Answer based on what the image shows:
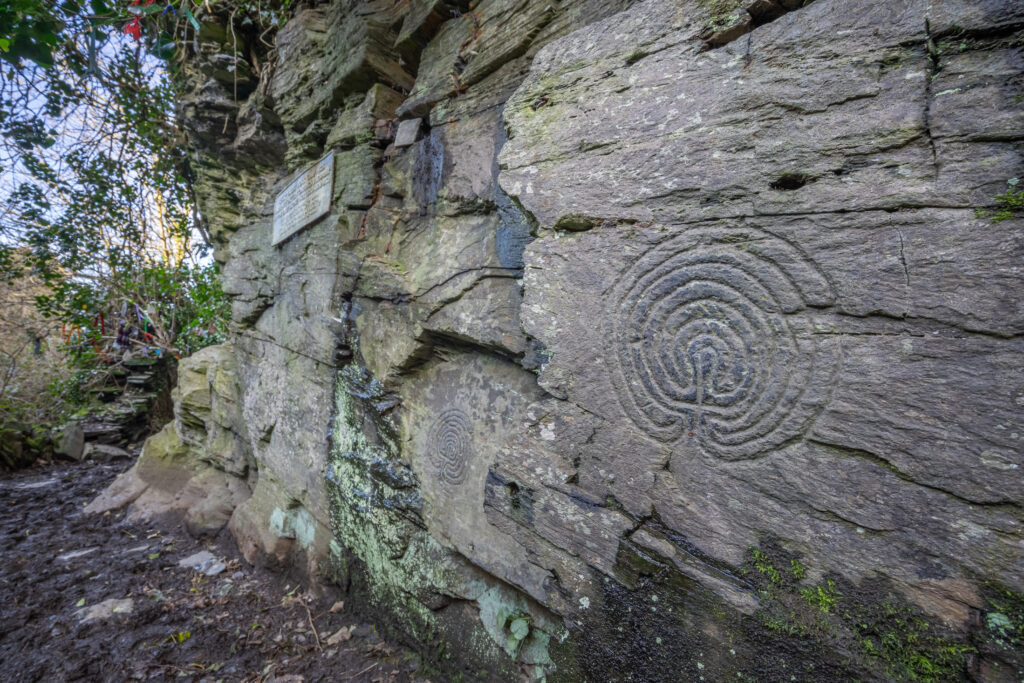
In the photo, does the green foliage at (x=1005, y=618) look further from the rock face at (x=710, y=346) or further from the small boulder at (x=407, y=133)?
the small boulder at (x=407, y=133)

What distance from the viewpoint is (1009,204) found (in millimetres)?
944

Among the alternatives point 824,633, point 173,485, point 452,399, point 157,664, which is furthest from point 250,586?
point 824,633

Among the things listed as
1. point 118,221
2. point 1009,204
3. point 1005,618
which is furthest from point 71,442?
point 1009,204

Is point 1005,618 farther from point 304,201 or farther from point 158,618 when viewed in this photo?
point 158,618

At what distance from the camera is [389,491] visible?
2613mm

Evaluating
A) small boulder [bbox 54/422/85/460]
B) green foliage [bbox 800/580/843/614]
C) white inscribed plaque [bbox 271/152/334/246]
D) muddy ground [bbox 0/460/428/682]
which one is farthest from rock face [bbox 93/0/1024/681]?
small boulder [bbox 54/422/85/460]

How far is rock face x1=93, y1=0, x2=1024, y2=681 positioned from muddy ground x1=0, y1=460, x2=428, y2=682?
1.60 feet

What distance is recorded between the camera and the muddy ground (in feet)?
8.28

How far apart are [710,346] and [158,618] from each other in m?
3.83

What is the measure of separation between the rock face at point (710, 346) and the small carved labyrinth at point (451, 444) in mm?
15

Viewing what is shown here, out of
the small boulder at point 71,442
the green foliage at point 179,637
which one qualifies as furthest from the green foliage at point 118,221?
the green foliage at point 179,637

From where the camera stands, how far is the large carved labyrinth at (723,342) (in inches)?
45.8

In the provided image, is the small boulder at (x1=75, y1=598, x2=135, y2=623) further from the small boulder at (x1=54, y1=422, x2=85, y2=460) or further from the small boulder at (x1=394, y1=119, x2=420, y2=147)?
the small boulder at (x1=54, y1=422, x2=85, y2=460)

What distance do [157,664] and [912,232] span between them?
3.92 m
